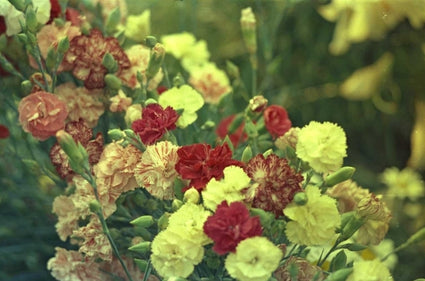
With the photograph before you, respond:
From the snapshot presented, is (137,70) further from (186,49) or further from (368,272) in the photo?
(368,272)

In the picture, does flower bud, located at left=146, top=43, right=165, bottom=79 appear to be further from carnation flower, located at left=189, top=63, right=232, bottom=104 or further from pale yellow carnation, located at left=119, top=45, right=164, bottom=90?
carnation flower, located at left=189, top=63, right=232, bottom=104

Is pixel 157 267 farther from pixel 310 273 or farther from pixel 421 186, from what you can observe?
pixel 421 186

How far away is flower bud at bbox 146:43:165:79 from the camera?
2.08ft

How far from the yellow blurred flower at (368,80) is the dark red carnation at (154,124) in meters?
0.66

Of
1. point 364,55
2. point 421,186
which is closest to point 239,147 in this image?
point 421,186

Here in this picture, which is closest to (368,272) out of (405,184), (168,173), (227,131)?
(168,173)

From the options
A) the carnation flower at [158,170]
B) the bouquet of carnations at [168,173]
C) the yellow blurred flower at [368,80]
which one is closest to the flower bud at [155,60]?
the bouquet of carnations at [168,173]

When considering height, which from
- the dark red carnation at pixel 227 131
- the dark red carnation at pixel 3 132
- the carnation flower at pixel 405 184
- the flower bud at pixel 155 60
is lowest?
the carnation flower at pixel 405 184

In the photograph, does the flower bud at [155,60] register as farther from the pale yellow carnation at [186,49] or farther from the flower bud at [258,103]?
the pale yellow carnation at [186,49]

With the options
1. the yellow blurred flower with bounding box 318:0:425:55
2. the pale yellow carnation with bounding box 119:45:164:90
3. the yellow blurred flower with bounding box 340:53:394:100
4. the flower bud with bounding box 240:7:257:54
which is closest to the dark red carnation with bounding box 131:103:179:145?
the pale yellow carnation with bounding box 119:45:164:90

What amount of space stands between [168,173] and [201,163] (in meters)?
0.03

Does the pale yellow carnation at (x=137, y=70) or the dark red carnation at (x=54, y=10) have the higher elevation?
the dark red carnation at (x=54, y=10)

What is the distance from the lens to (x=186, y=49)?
85 cm

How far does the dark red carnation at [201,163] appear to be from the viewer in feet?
1.78
